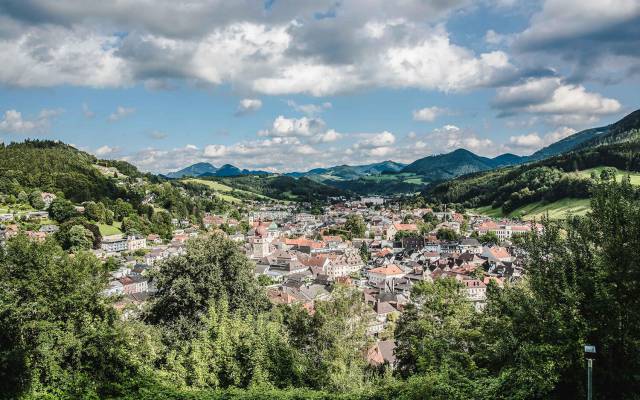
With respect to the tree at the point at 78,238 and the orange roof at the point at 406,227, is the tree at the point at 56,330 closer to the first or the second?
the tree at the point at 78,238

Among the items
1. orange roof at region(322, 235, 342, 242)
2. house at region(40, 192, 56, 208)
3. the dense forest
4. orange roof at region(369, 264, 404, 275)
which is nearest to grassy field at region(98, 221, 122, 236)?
house at region(40, 192, 56, 208)

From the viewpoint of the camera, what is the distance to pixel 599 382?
1098 centimetres

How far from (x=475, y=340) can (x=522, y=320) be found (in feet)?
15.6

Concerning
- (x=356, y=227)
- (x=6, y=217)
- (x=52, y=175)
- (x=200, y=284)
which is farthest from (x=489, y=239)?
(x=52, y=175)

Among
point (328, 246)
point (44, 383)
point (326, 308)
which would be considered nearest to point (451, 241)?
point (328, 246)

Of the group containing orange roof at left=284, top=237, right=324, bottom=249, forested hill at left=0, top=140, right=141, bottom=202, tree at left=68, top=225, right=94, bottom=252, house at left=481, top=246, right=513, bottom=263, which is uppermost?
forested hill at left=0, top=140, right=141, bottom=202

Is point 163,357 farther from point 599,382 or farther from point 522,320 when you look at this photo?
point 599,382

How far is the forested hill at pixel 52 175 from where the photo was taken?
126 m

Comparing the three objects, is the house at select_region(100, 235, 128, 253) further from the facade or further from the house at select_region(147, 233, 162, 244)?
the house at select_region(147, 233, 162, 244)

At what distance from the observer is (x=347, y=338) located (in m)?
18.7

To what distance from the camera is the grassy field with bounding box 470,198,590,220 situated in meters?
124

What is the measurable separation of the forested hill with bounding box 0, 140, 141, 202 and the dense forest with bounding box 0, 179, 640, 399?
12745 centimetres

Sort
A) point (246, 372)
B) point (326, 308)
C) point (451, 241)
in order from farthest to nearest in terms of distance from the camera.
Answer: point (451, 241) → point (326, 308) → point (246, 372)

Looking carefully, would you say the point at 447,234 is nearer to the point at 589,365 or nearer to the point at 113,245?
the point at 113,245
